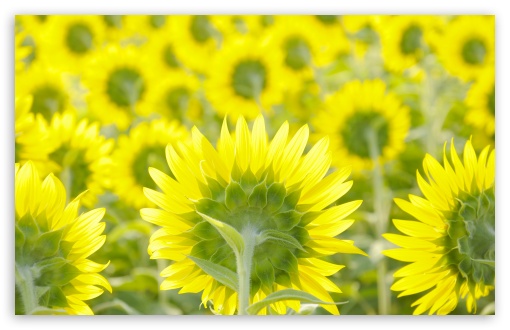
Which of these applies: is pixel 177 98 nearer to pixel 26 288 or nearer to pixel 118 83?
pixel 118 83

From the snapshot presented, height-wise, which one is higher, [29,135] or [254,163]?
[29,135]

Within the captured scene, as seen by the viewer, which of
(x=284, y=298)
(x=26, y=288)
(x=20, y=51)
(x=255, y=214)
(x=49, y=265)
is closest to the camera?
(x=284, y=298)

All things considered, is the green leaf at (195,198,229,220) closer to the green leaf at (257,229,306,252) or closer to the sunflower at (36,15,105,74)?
the green leaf at (257,229,306,252)

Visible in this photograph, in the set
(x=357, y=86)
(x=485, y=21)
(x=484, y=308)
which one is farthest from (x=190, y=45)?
(x=484, y=308)

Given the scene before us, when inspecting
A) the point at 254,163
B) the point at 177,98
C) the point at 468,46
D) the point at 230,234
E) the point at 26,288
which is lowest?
the point at 26,288

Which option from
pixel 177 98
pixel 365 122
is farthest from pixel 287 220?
pixel 177 98

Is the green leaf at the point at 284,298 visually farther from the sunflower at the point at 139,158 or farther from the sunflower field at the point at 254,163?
the sunflower at the point at 139,158

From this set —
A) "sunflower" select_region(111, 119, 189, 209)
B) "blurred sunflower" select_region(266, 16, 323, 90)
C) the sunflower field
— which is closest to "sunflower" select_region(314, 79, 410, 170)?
the sunflower field
